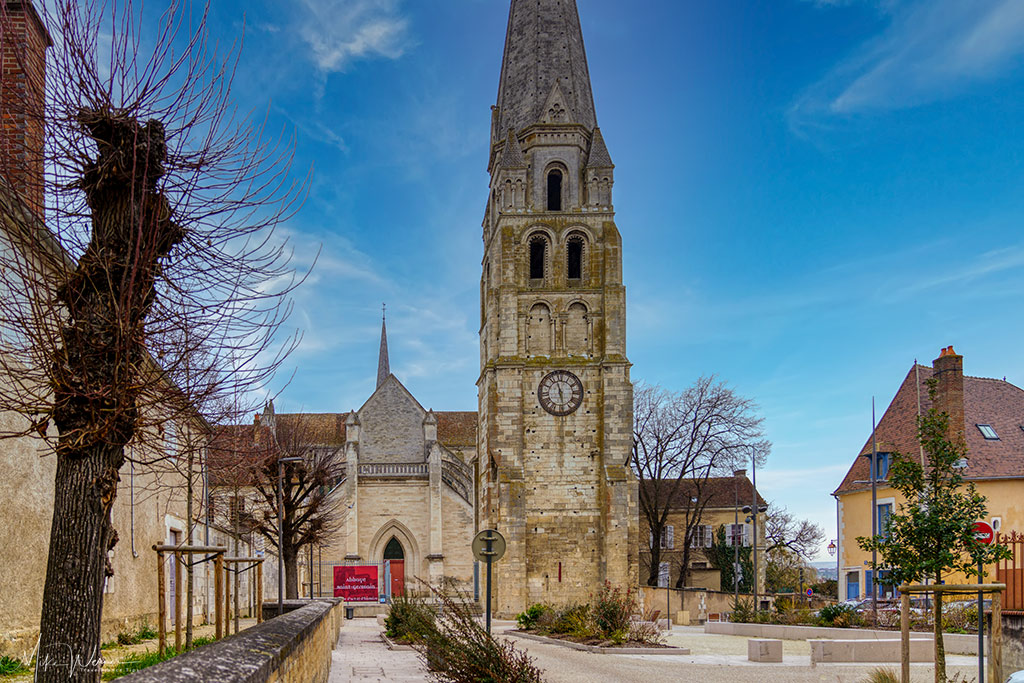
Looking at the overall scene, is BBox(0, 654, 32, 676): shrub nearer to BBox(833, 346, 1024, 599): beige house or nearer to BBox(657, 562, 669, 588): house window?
BBox(833, 346, 1024, 599): beige house

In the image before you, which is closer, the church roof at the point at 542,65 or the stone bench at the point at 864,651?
the stone bench at the point at 864,651

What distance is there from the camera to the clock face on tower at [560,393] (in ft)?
135

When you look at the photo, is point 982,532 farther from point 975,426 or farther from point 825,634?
point 975,426

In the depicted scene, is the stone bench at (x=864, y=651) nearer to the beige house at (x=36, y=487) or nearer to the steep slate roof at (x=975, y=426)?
the beige house at (x=36, y=487)

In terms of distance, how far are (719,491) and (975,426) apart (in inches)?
955

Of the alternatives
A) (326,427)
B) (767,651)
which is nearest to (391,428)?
(326,427)

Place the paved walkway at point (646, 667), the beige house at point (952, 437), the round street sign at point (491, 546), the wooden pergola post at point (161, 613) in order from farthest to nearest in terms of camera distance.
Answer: the beige house at point (952, 437) → the round street sign at point (491, 546) → the paved walkway at point (646, 667) → the wooden pergola post at point (161, 613)

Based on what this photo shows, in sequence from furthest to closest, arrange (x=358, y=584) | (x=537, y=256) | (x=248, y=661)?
(x=537, y=256) < (x=358, y=584) < (x=248, y=661)

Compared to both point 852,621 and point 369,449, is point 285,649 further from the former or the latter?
point 369,449

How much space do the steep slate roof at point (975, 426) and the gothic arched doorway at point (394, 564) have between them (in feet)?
77.6

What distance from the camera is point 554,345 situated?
4169 centimetres

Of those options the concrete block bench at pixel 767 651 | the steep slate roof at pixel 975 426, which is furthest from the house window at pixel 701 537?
the concrete block bench at pixel 767 651

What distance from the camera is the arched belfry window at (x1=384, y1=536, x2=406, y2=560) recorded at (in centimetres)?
5209

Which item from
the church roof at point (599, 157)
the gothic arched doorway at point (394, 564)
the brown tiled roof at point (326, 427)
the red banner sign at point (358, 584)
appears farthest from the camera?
the brown tiled roof at point (326, 427)
